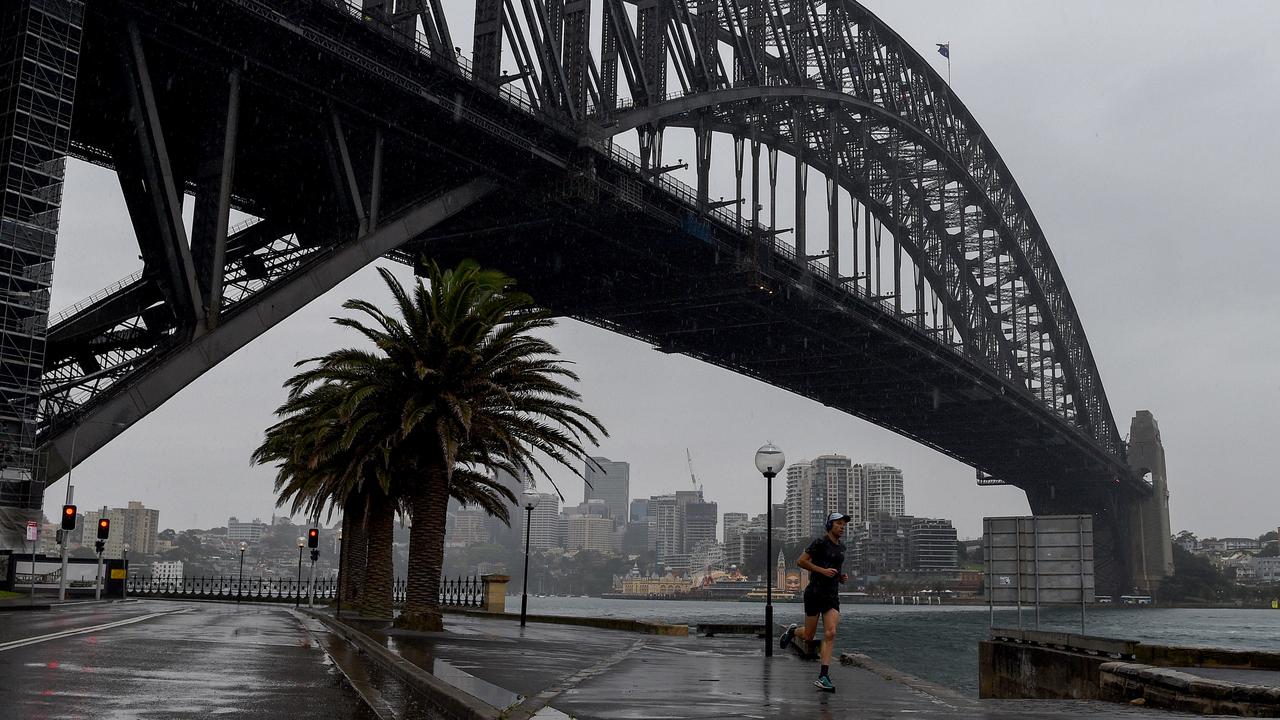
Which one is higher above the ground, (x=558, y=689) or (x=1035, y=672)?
(x=558, y=689)

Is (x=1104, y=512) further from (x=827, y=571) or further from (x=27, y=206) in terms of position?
(x=827, y=571)

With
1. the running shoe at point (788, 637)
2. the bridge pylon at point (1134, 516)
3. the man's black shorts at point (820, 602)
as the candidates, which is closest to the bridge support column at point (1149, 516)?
the bridge pylon at point (1134, 516)

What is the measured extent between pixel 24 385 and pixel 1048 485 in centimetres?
11686

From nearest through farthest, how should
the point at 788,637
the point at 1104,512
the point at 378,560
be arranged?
1. the point at 788,637
2. the point at 378,560
3. the point at 1104,512

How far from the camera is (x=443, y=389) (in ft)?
85.8

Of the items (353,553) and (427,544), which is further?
(353,553)

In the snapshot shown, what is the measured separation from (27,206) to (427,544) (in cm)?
1118

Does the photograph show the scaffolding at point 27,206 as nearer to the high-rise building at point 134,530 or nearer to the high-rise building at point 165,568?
the high-rise building at point 165,568

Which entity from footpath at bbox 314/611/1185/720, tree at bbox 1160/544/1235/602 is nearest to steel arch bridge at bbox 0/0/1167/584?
footpath at bbox 314/611/1185/720

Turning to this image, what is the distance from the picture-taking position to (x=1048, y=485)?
128 metres

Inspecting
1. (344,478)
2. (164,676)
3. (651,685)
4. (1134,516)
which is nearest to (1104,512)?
(1134,516)

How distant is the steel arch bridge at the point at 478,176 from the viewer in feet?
88.7

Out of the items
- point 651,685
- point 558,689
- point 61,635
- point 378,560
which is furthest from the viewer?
point 378,560

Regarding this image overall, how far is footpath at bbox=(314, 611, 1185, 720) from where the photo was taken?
32.8ft
